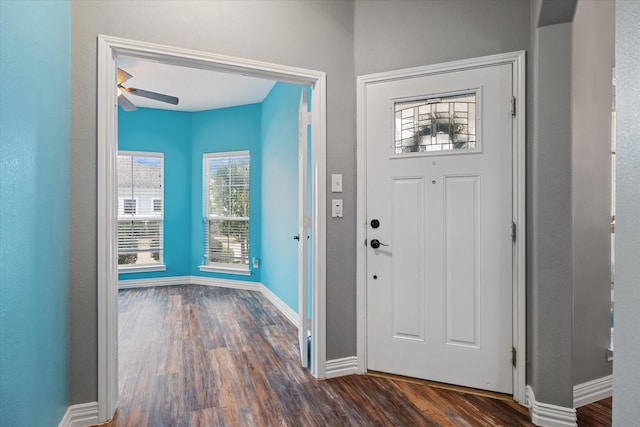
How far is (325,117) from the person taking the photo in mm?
2471

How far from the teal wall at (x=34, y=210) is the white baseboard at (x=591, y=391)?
269 centimetres

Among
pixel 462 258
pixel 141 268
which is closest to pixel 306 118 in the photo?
pixel 462 258

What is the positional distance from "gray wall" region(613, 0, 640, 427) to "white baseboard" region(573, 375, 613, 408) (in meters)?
1.58

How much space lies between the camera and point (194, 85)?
15.0 ft

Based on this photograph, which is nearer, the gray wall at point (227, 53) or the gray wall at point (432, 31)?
the gray wall at point (227, 53)

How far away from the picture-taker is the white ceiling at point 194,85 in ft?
13.3

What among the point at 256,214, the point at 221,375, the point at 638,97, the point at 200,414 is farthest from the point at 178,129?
the point at 638,97

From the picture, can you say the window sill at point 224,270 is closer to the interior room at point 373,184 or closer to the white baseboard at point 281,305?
the white baseboard at point 281,305

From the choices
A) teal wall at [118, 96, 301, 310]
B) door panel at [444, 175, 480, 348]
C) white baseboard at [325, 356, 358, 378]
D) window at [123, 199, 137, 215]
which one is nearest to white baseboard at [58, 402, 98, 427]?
white baseboard at [325, 356, 358, 378]

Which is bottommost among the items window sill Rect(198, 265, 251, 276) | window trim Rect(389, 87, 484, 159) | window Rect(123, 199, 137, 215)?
window sill Rect(198, 265, 251, 276)

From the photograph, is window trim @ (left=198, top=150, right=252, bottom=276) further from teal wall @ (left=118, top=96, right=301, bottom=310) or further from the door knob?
the door knob

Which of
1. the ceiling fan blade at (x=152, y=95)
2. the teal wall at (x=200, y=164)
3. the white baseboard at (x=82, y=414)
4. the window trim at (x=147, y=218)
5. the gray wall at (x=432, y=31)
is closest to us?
the white baseboard at (x=82, y=414)

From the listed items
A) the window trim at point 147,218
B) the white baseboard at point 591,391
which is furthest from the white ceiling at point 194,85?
the white baseboard at point 591,391

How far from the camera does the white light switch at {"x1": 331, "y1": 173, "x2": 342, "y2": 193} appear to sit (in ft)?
8.17
